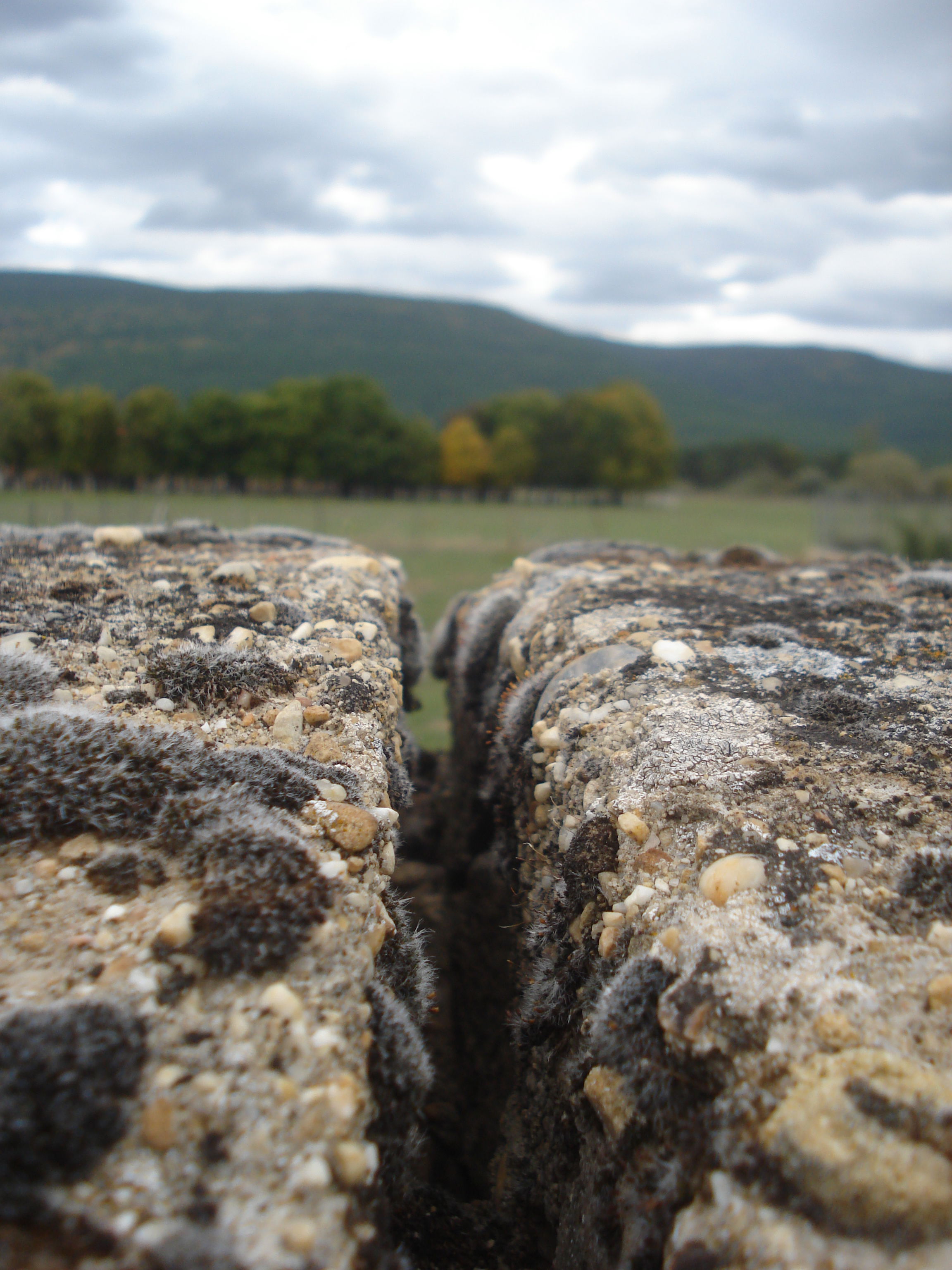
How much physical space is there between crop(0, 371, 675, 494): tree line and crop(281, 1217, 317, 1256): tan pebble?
63.1m

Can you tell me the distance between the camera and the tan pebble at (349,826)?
2.11m

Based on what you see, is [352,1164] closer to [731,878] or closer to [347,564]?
[731,878]

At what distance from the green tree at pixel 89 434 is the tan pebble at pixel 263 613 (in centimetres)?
6179

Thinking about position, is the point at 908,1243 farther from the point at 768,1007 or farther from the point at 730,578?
the point at 730,578

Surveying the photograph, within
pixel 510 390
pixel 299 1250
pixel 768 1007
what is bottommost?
pixel 299 1250

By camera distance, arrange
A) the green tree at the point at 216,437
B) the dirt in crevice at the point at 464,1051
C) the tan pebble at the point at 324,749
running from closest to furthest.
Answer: the dirt in crevice at the point at 464,1051 < the tan pebble at the point at 324,749 < the green tree at the point at 216,437

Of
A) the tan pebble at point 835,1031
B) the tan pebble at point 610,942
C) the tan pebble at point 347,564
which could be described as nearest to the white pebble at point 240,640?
the tan pebble at point 347,564

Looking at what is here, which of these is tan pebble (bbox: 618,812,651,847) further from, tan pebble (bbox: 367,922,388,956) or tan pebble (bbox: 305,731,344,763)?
tan pebble (bbox: 305,731,344,763)

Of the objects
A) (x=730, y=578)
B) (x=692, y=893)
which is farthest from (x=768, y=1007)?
(x=730, y=578)

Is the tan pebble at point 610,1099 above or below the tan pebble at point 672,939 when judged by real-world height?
below

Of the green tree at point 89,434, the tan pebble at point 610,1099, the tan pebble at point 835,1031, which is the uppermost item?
the green tree at point 89,434

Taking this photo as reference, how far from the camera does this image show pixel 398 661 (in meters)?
3.30

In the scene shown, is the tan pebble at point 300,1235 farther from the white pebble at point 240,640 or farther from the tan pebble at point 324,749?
the white pebble at point 240,640

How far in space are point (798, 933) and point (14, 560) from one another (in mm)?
3905
